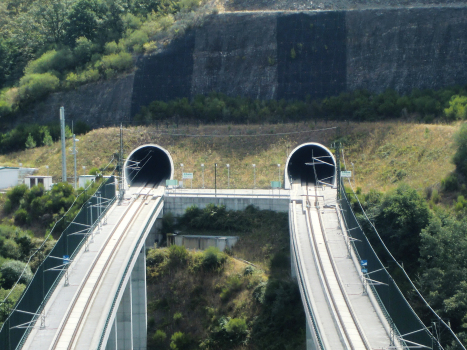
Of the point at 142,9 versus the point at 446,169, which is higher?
the point at 142,9

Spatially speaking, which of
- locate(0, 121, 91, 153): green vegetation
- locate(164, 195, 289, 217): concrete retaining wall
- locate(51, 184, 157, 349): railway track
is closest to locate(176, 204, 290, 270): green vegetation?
locate(164, 195, 289, 217): concrete retaining wall

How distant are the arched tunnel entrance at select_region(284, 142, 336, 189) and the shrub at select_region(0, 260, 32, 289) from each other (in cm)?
1750

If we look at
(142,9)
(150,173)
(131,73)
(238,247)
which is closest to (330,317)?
(238,247)

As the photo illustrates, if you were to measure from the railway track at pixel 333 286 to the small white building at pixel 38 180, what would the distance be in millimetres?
17866

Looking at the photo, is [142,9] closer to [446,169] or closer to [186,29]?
[186,29]

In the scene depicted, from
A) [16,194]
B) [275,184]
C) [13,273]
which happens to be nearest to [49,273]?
[13,273]

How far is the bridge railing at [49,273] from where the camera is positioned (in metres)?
26.2

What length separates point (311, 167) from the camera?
55125 mm

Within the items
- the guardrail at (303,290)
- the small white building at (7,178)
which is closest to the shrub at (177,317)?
the guardrail at (303,290)

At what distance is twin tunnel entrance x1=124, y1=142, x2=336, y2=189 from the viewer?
50.9m

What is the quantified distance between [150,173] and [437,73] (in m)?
25.8

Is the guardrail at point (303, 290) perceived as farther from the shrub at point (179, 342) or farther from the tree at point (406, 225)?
the shrub at point (179, 342)

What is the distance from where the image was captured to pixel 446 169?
47312mm

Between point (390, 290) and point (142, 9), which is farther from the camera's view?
point (142, 9)
